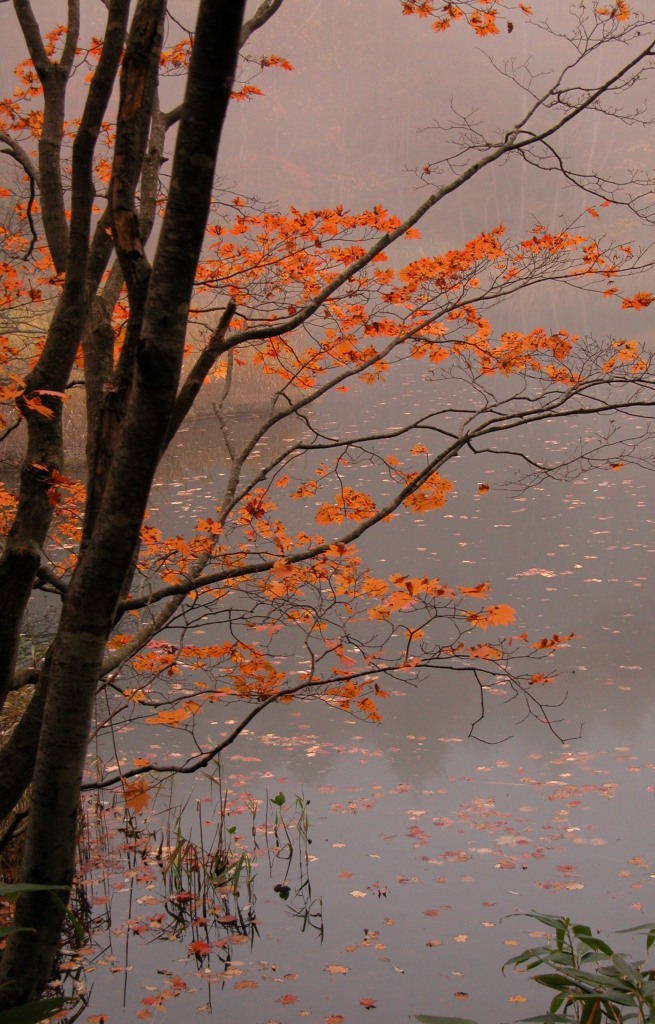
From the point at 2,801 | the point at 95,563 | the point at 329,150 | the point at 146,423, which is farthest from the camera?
the point at 329,150

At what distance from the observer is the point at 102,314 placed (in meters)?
2.78

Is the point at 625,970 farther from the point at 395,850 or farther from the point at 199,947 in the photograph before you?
the point at 395,850

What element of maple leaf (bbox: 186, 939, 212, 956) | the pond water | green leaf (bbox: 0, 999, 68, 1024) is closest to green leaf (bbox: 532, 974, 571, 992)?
green leaf (bbox: 0, 999, 68, 1024)

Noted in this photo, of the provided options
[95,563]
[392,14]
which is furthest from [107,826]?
[392,14]

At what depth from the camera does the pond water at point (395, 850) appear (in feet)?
12.2

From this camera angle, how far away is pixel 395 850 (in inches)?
188

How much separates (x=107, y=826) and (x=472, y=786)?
2.04 metres

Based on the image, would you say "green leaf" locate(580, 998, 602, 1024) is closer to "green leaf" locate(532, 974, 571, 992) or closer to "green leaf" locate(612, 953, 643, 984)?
"green leaf" locate(532, 974, 571, 992)

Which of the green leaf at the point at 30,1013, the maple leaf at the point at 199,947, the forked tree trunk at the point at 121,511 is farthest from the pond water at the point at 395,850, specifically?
the green leaf at the point at 30,1013

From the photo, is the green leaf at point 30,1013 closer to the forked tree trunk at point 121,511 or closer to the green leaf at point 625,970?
the forked tree trunk at point 121,511

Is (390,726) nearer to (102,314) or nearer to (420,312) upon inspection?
(420,312)

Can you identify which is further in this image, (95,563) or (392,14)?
(392,14)

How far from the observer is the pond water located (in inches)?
147

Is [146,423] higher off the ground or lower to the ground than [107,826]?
higher
